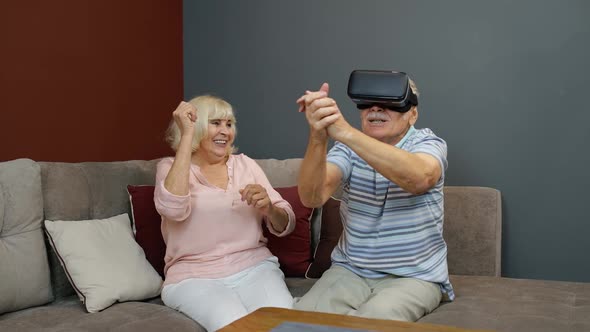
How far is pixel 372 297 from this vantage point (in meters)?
1.89

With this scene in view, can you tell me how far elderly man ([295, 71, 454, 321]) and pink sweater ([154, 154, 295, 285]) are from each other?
37 cm

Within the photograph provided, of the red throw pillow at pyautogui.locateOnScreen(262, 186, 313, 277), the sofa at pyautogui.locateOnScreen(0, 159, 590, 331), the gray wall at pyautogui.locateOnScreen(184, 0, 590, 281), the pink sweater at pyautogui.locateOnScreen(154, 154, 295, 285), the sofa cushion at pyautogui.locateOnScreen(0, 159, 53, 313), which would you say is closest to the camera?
the sofa at pyautogui.locateOnScreen(0, 159, 590, 331)

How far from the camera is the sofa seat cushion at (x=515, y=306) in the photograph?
186 cm

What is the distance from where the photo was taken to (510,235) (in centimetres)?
289

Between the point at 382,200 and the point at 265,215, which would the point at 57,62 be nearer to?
the point at 265,215

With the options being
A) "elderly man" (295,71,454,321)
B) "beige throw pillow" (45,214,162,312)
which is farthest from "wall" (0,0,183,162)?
"elderly man" (295,71,454,321)

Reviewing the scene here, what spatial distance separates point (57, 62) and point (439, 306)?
6.36 feet

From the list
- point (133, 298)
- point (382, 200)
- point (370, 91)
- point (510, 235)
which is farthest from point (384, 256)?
point (510, 235)

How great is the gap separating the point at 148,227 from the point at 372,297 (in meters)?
0.98

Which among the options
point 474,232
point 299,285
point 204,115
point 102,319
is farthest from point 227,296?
point 474,232

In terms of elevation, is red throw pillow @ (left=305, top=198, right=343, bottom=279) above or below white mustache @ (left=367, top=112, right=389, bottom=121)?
below

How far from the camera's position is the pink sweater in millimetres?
2180

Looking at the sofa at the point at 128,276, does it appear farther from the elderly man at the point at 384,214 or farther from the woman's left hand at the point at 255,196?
the woman's left hand at the point at 255,196

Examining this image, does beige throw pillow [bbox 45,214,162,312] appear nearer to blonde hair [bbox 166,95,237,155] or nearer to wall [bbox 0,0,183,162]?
blonde hair [bbox 166,95,237,155]
